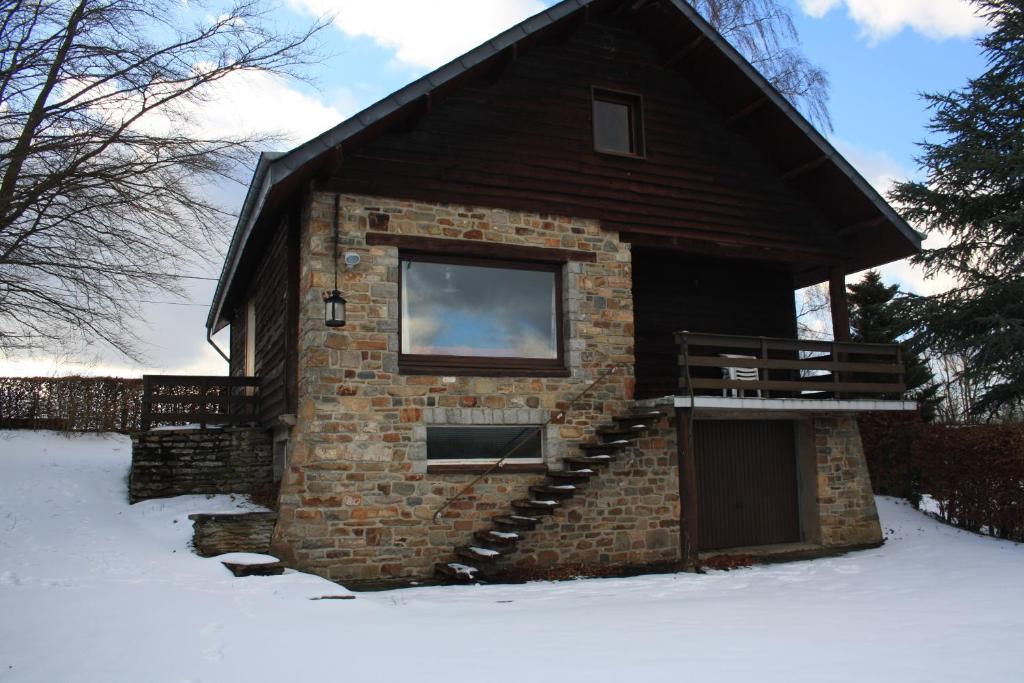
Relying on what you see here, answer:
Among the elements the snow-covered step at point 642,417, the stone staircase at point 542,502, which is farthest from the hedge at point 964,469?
the stone staircase at point 542,502

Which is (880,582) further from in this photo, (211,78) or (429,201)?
(211,78)

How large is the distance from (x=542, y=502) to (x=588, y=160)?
4.75 metres

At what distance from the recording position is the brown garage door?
504 inches

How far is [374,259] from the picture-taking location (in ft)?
34.4

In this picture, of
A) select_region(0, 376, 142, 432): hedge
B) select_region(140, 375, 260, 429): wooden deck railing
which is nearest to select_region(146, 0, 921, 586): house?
select_region(140, 375, 260, 429): wooden deck railing

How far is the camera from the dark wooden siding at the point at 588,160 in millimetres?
10922

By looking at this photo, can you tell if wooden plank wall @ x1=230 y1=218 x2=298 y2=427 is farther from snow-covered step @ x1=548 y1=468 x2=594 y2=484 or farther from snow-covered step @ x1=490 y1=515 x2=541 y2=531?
snow-covered step @ x1=548 y1=468 x2=594 y2=484

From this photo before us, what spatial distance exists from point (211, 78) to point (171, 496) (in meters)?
6.56

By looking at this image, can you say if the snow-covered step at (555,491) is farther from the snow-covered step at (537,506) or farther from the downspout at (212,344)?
the downspout at (212,344)

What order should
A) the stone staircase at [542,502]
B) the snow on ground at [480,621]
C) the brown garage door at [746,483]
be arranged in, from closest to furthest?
1. the snow on ground at [480,621]
2. the stone staircase at [542,502]
3. the brown garage door at [746,483]

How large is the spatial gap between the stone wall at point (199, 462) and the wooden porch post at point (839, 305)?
29.8 feet

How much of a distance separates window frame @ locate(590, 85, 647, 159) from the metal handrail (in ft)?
10.2

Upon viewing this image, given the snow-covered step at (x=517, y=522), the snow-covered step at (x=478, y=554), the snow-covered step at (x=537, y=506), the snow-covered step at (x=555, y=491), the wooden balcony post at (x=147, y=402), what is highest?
the wooden balcony post at (x=147, y=402)

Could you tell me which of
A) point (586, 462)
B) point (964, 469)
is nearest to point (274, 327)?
point (586, 462)
